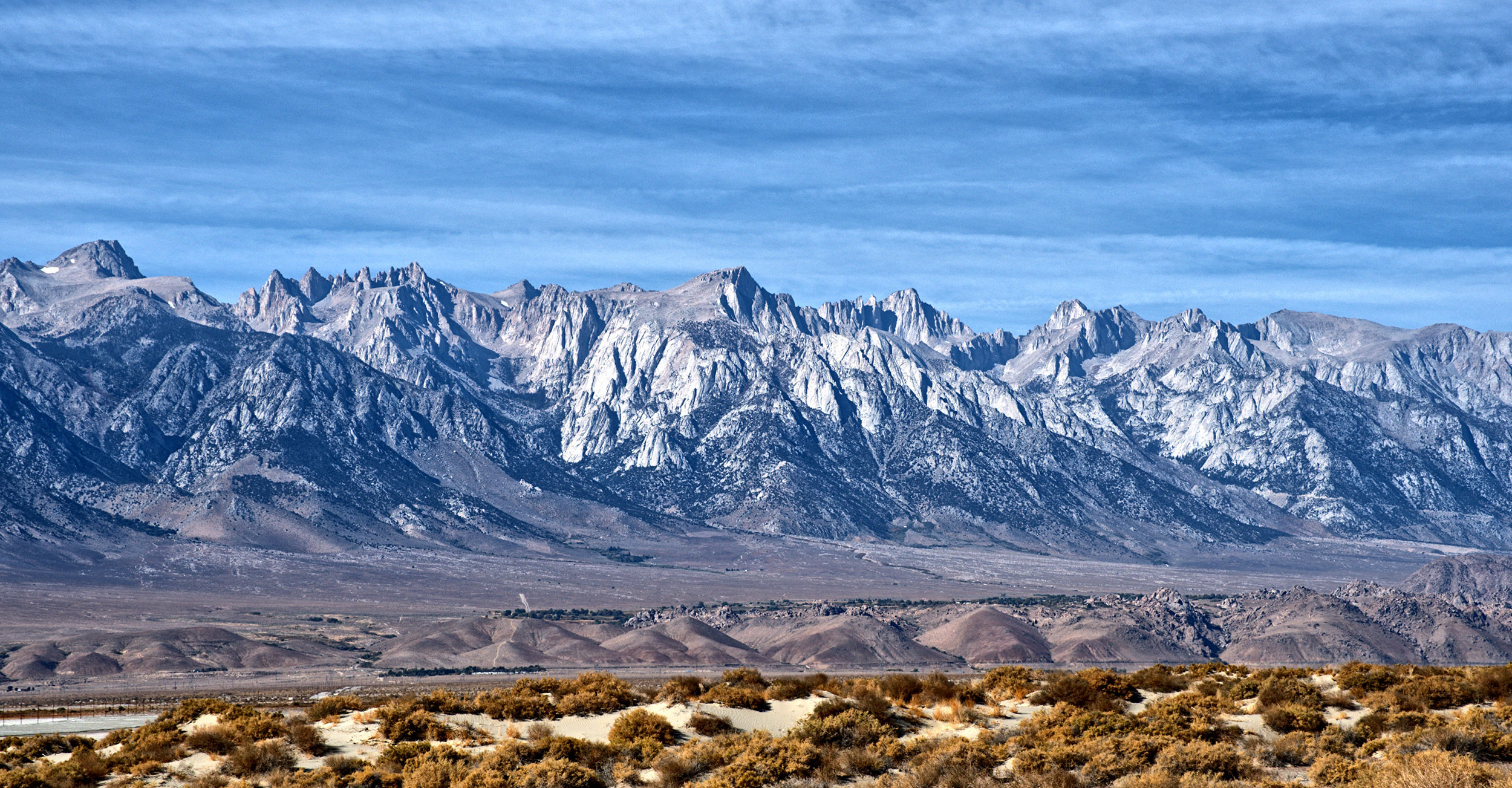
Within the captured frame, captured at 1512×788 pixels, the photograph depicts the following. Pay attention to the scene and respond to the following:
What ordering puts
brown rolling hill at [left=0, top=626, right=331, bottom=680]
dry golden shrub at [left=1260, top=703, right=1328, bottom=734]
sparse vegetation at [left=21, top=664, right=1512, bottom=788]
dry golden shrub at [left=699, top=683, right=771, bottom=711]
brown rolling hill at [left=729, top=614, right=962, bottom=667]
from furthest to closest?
1. brown rolling hill at [left=729, top=614, right=962, bottom=667]
2. brown rolling hill at [left=0, top=626, right=331, bottom=680]
3. dry golden shrub at [left=699, top=683, right=771, bottom=711]
4. dry golden shrub at [left=1260, top=703, right=1328, bottom=734]
5. sparse vegetation at [left=21, top=664, right=1512, bottom=788]

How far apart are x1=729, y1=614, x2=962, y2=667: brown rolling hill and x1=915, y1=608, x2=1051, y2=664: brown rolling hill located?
129 inches

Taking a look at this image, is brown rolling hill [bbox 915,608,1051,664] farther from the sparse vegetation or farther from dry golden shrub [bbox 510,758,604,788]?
dry golden shrub [bbox 510,758,604,788]

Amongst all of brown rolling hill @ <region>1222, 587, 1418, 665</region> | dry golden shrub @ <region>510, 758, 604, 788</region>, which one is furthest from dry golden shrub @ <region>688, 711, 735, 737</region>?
brown rolling hill @ <region>1222, 587, 1418, 665</region>

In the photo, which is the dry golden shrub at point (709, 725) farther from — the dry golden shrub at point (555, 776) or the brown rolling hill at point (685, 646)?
the brown rolling hill at point (685, 646)

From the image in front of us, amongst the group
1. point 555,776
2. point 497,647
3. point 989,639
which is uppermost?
point 555,776

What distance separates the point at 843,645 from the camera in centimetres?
17162

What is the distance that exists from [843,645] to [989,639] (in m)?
22.3

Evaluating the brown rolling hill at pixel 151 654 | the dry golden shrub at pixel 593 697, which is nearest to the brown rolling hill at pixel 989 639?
the brown rolling hill at pixel 151 654

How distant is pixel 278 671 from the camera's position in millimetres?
147125

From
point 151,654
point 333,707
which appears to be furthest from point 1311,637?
point 333,707

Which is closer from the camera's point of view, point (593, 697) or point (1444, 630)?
point (593, 697)

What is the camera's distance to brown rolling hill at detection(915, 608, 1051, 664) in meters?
171

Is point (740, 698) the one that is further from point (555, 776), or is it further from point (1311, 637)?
point (1311, 637)

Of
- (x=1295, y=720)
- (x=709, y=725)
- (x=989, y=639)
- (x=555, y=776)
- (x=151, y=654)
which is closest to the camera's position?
(x=555, y=776)
